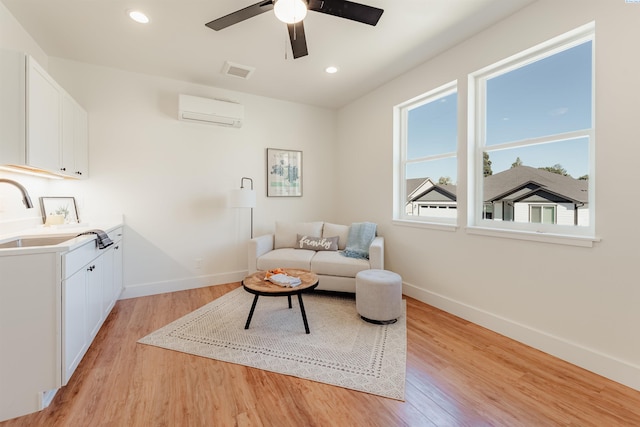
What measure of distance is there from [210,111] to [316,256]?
92.5 inches

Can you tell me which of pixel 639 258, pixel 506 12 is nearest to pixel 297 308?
pixel 639 258

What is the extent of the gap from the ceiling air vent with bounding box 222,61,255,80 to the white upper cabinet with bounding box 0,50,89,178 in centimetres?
155

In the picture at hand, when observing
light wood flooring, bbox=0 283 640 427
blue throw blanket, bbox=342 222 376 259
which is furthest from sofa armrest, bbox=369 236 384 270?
light wood flooring, bbox=0 283 640 427

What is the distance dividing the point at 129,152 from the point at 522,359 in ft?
14.5

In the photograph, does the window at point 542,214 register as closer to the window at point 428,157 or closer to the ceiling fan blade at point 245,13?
the window at point 428,157

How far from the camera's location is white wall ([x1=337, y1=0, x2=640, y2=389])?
177 centimetres

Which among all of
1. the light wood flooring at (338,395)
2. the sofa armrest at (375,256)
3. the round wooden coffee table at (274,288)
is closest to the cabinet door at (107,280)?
the light wood flooring at (338,395)

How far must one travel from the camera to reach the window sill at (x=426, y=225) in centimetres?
291

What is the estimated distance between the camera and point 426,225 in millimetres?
3164

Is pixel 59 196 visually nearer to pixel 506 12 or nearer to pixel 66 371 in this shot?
pixel 66 371

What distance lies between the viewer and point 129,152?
3352 mm

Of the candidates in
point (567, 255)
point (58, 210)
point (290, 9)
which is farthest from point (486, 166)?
point (58, 210)

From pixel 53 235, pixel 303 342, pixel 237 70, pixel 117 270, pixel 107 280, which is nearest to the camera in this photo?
pixel 53 235

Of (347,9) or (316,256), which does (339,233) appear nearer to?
(316,256)
